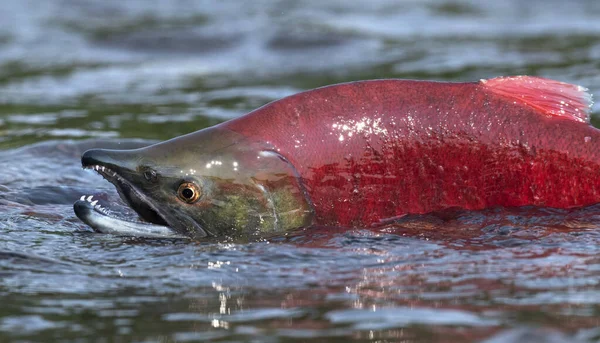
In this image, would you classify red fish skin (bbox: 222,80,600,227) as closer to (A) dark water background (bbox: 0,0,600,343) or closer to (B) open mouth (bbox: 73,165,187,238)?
(A) dark water background (bbox: 0,0,600,343)

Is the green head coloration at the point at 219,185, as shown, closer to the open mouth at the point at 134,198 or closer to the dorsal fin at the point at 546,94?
the open mouth at the point at 134,198

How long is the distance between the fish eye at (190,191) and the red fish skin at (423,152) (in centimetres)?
31

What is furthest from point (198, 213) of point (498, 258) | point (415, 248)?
point (498, 258)

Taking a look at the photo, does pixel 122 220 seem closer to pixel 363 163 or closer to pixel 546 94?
pixel 363 163

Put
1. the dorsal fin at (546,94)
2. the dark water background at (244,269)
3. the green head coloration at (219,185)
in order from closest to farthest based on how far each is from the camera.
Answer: the dark water background at (244,269)
the green head coloration at (219,185)
the dorsal fin at (546,94)

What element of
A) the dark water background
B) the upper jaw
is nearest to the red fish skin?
the dark water background

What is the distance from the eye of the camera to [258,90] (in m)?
9.47

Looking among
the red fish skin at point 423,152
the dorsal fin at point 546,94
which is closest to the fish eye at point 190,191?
the red fish skin at point 423,152

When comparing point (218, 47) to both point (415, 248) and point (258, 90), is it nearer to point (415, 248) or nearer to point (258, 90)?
point (258, 90)

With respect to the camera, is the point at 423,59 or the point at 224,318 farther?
the point at 423,59

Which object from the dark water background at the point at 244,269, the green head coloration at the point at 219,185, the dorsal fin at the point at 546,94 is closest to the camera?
the dark water background at the point at 244,269

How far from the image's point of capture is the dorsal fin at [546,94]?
4469 millimetres

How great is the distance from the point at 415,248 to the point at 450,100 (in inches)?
26.7

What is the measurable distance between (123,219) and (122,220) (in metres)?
0.04
